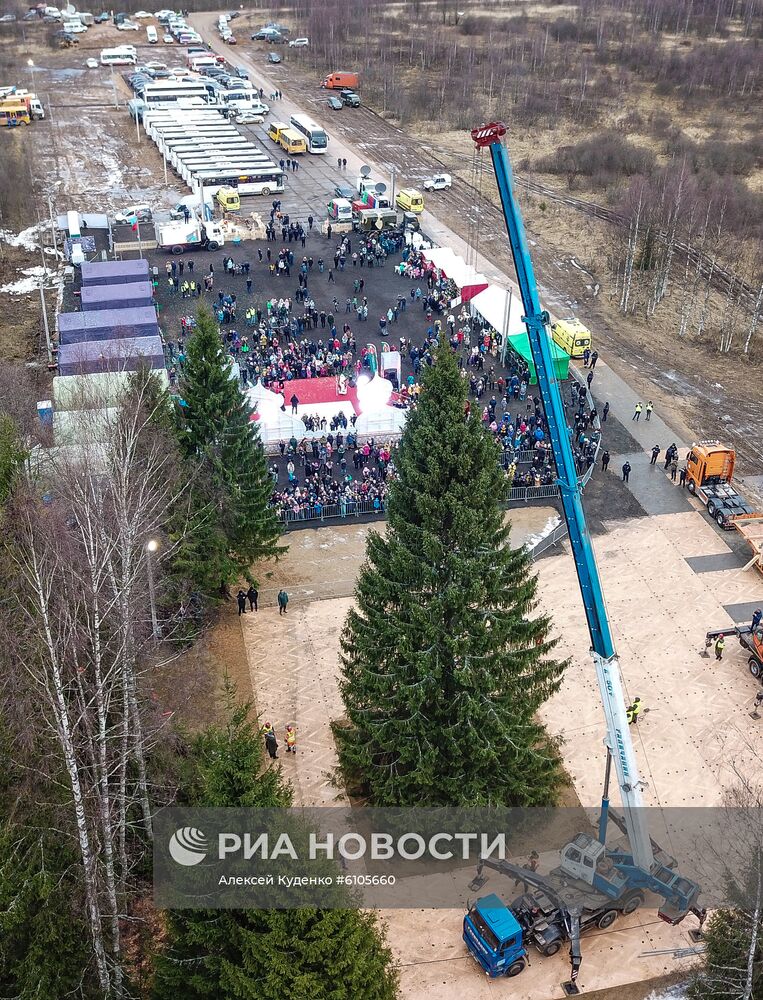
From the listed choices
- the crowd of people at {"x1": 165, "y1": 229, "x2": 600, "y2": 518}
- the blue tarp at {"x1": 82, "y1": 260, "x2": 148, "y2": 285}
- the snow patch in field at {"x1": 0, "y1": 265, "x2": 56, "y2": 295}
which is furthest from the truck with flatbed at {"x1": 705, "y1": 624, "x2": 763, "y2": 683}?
the snow patch in field at {"x1": 0, "y1": 265, "x2": 56, "y2": 295}

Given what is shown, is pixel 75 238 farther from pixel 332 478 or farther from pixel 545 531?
pixel 545 531

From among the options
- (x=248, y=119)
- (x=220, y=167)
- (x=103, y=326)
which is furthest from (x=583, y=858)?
(x=248, y=119)

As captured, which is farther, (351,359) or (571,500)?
(351,359)

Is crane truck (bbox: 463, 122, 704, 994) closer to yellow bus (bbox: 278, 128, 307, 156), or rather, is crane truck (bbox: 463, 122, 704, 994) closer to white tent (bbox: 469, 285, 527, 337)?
white tent (bbox: 469, 285, 527, 337)

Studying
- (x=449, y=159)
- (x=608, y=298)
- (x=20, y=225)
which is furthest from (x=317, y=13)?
(x=608, y=298)

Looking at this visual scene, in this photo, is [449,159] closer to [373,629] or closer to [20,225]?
[20,225]

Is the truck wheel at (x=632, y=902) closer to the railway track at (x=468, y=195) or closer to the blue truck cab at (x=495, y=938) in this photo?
the blue truck cab at (x=495, y=938)

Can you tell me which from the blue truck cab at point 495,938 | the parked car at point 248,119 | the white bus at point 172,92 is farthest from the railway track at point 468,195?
the blue truck cab at point 495,938
